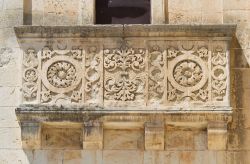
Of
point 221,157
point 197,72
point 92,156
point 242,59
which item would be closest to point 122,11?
point 197,72

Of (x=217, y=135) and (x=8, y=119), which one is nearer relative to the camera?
(x=217, y=135)

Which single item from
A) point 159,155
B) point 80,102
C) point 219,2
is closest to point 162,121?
point 159,155

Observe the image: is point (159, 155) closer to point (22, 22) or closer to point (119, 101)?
point (119, 101)

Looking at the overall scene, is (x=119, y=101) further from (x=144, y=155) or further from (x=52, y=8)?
(x=52, y=8)

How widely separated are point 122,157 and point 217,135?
1.22 metres

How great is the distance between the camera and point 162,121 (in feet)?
31.1

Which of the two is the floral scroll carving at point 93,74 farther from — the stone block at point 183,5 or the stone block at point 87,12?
the stone block at point 183,5

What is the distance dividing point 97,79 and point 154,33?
0.93 meters

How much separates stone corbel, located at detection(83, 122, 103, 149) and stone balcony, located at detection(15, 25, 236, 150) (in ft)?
0.04

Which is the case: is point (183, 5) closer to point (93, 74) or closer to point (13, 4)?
point (93, 74)

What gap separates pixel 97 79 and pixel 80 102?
36 cm

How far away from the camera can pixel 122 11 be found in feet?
33.2

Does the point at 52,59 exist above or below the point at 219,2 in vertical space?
below

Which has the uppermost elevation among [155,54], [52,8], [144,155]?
[52,8]
